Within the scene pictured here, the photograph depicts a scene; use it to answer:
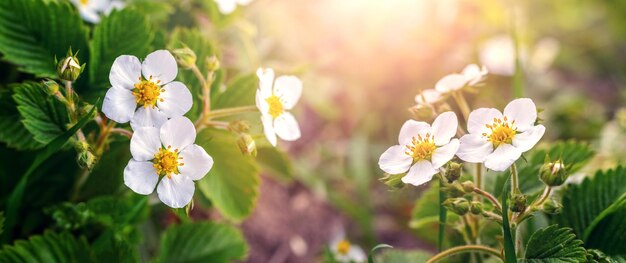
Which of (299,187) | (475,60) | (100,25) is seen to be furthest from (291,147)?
(100,25)

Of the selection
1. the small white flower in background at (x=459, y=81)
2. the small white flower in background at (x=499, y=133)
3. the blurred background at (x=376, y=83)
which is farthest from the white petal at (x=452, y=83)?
the blurred background at (x=376, y=83)

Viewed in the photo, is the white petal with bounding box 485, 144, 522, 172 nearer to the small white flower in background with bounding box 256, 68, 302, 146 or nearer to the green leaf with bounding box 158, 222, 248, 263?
the small white flower in background with bounding box 256, 68, 302, 146

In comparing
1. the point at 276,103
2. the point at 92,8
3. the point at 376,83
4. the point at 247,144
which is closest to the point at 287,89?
the point at 276,103

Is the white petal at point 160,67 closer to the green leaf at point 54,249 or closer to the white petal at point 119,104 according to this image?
the white petal at point 119,104

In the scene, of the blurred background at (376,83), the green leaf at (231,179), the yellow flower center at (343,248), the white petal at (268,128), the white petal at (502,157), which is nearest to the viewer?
the white petal at (502,157)

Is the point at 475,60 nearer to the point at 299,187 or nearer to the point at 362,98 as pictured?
the point at 362,98

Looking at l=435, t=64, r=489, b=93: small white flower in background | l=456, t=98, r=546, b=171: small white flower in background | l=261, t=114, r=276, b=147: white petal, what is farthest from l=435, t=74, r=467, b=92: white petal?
l=261, t=114, r=276, b=147: white petal
